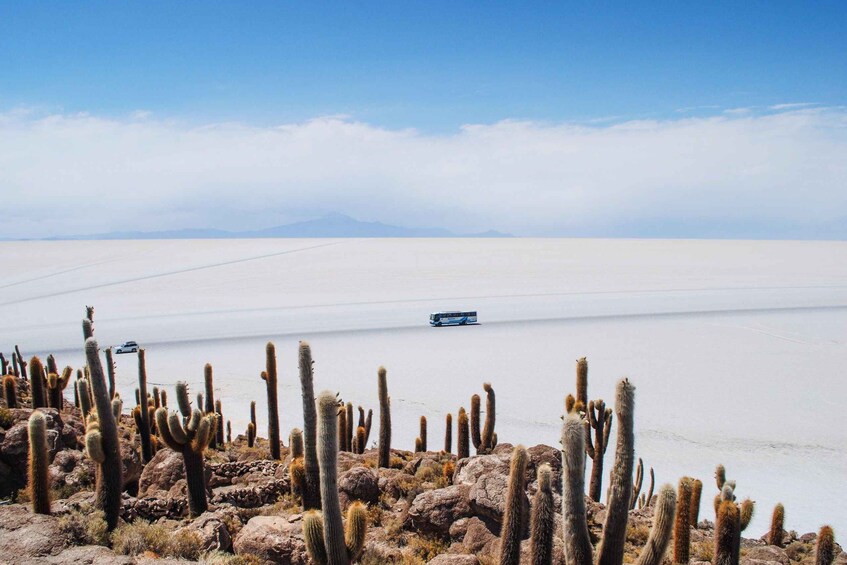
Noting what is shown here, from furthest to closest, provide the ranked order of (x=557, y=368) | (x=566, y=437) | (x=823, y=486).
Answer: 1. (x=557, y=368)
2. (x=823, y=486)
3. (x=566, y=437)

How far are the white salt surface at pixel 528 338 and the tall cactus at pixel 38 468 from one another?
491 inches

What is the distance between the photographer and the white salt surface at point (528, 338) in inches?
792

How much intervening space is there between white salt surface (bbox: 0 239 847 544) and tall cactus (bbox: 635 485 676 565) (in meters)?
9.59

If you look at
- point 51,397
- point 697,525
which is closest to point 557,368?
point 697,525

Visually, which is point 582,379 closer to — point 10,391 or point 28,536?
point 28,536

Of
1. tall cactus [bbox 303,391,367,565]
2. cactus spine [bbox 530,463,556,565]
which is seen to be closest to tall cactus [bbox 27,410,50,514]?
tall cactus [bbox 303,391,367,565]

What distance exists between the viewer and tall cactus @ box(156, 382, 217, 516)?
1030 centimetres

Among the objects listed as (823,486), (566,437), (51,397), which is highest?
(566,437)

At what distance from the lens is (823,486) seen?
1653cm

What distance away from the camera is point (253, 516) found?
36.9 feet

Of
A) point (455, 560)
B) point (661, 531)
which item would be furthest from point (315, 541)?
point (661, 531)

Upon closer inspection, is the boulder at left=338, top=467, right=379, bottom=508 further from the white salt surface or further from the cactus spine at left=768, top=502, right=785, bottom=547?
the white salt surface

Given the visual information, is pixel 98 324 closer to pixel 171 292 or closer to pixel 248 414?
pixel 171 292

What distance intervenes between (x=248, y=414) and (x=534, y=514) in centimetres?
1852
